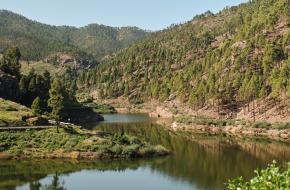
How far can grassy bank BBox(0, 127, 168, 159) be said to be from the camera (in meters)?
102

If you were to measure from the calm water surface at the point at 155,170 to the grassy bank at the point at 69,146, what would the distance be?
3185mm

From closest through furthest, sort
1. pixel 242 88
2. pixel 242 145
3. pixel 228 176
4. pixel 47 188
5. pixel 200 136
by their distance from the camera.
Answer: pixel 47 188 < pixel 228 176 < pixel 242 145 < pixel 200 136 < pixel 242 88

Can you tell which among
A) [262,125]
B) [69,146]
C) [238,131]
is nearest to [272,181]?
[69,146]

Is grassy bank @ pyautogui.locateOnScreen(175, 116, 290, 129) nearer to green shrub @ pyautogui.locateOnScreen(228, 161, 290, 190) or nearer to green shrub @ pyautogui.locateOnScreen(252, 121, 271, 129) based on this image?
green shrub @ pyautogui.locateOnScreen(252, 121, 271, 129)

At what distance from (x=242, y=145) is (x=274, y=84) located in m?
49.8

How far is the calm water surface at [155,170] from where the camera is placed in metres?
83.1

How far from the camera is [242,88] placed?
585 feet

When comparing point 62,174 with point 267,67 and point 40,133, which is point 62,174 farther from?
point 267,67

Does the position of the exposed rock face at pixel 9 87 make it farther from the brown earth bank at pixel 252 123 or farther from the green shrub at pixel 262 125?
the green shrub at pixel 262 125

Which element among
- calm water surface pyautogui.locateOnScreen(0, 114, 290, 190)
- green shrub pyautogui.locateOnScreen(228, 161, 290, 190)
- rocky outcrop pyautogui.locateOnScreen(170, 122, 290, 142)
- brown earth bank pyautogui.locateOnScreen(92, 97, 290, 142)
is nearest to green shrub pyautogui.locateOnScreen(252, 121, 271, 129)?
brown earth bank pyautogui.locateOnScreen(92, 97, 290, 142)

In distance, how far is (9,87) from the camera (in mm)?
153375

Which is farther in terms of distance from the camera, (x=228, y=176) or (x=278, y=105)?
(x=278, y=105)

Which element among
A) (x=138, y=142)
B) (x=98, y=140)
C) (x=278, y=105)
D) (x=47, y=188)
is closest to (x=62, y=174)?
(x=47, y=188)

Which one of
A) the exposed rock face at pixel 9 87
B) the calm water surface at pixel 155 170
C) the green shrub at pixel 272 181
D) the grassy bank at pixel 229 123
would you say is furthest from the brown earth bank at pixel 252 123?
the green shrub at pixel 272 181
